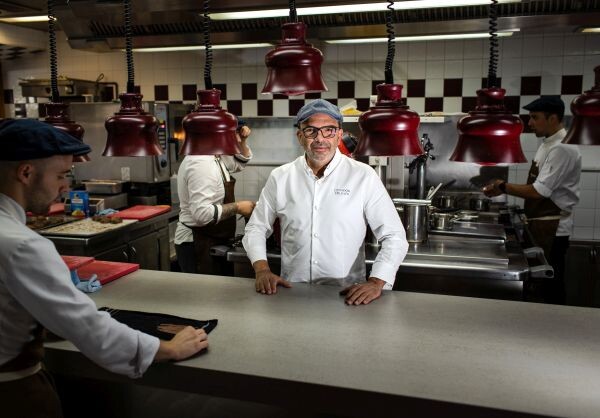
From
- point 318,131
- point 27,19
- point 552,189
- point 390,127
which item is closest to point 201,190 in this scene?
point 318,131

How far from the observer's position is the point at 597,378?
159 centimetres

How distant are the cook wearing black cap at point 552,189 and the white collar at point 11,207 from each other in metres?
4.03

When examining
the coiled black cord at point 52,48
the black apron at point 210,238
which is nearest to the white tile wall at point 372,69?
the black apron at point 210,238

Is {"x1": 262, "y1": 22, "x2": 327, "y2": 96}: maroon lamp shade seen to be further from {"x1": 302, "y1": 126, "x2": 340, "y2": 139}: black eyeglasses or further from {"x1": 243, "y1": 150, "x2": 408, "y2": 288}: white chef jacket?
{"x1": 243, "y1": 150, "x2": 408, "y2": 288}: white chef jacket

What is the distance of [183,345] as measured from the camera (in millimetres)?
1760

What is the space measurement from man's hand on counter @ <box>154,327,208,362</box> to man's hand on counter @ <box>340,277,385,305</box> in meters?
0.67

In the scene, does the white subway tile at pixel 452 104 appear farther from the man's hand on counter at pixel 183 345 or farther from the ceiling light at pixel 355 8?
the man's hand on counter at pixel 183 345

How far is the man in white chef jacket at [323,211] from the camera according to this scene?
2.79 metres

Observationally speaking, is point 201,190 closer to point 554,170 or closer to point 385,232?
point 385,232

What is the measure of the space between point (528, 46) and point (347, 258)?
3766 mm

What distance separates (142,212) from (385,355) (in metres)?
3.68

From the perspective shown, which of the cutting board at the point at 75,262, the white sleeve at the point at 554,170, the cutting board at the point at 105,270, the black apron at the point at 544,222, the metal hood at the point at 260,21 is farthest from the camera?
the black apron at the point at 544,222

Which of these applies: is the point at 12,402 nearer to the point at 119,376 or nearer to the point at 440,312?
the point at 119,376

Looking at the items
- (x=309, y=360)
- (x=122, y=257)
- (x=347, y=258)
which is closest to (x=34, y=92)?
(x=122, y=257)
